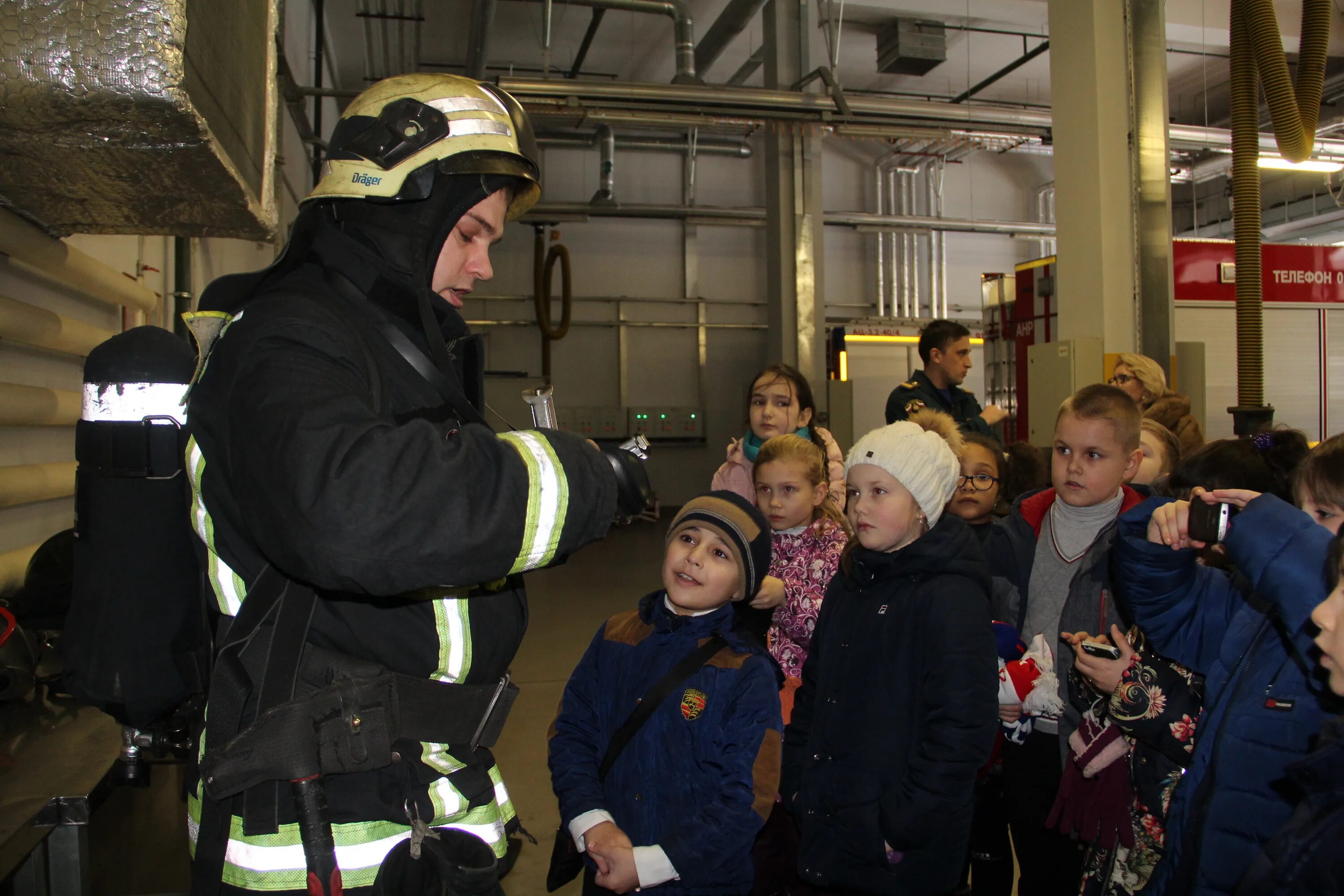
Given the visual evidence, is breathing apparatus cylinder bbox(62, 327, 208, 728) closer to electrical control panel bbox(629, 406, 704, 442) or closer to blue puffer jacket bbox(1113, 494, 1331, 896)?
blue puffer jacket bbox(1113, 494, 1331, 896)

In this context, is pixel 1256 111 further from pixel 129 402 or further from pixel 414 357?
pixel 129 402

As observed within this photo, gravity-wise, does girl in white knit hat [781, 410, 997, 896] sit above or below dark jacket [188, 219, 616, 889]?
below

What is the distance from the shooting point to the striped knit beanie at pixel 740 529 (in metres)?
2.14

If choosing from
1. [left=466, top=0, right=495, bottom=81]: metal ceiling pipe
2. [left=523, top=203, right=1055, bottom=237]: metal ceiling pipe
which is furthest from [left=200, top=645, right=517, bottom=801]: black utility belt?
[left=523, top=203, right=1055, bottom=237]: metal ceiling pipe

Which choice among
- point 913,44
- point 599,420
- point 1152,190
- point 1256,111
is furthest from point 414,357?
point 599,420

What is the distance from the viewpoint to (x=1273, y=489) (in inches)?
87.5

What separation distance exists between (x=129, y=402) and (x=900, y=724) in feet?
5.29

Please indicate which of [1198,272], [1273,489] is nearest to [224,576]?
[1273,489]

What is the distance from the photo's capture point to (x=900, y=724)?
6.33 feet

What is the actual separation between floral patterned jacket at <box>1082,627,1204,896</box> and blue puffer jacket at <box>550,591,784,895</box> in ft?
2.38

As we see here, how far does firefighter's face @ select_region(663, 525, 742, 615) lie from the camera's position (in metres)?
2.09

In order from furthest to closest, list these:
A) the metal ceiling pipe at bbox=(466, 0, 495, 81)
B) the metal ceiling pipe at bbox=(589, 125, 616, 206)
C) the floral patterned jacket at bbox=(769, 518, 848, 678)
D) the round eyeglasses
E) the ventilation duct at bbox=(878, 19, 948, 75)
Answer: the metal ceiling pipe at bbox=(589, 125, 616, 206) < the ventilation duct at bbox=(878, 19, 948, 75) < the metal ceiling pipe at bbox=(466, 0, 495, 81) < the round eyeglasses < the floral patterned jacket at bbox=(769, 518, 848, 678)

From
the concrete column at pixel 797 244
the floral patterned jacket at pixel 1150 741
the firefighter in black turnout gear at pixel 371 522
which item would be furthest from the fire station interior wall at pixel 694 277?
the firefighter in black turnout gear at pixel 371 522

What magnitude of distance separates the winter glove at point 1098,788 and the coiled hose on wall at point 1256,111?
2.79m
